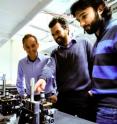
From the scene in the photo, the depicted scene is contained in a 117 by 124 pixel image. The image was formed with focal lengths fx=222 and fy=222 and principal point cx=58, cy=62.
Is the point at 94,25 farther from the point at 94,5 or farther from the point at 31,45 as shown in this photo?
the point at 31,45

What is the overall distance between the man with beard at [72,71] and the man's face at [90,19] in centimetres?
54

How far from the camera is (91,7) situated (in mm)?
1620

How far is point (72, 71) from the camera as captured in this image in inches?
85.1

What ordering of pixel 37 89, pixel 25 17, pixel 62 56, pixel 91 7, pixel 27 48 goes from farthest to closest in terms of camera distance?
pixel 25 17 < pixel 27 48 < pixel 62 56 < pixel 37 89 < pixel 91 7

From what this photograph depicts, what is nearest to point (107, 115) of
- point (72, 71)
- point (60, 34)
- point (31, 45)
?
point (72, 71)

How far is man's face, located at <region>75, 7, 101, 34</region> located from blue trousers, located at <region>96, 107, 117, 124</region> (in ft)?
1.88

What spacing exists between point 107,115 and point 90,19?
0.70 meters

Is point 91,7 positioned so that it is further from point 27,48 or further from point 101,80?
point 27,48

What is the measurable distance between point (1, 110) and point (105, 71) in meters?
0.98

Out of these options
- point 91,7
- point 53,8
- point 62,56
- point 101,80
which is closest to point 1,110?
point 62,56

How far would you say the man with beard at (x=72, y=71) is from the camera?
2.11m

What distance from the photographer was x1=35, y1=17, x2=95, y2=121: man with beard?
2.11 m

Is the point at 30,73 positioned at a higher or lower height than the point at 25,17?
lower

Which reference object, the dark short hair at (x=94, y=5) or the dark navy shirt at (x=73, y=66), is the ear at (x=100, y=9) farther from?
the dark navy shirt at (x=73, y=66)
